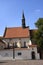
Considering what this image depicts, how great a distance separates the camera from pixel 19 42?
61031 mm

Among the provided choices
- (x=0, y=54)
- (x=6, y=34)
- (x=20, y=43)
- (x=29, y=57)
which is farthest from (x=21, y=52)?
(x=6, y=34)

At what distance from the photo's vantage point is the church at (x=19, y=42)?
4825 centimetres

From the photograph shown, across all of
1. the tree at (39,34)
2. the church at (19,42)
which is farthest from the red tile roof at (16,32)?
the tree at (39,34)

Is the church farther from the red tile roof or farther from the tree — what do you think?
the tree

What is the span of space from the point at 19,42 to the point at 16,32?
4.66 meters

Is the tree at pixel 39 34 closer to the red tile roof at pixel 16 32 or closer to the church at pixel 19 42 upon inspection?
the church at pixel 19 42

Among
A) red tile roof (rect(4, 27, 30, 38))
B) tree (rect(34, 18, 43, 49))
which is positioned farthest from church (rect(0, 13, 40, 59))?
tree (rect(34, 18, 43, 49))

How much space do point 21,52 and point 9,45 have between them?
44.5 feet

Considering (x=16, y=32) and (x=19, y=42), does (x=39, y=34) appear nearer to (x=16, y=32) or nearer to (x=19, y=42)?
(x=19, y=42)

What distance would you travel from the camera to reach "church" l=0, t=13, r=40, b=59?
1900 inches

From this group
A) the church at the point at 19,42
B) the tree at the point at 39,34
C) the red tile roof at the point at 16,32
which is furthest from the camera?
the red tile roof at the point at 16,32

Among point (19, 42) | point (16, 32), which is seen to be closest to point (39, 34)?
point (19, 42)

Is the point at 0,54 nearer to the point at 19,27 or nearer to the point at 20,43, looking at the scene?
the point at 20,43

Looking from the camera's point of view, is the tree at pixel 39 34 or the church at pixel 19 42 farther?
the tree at pixel 39 34
